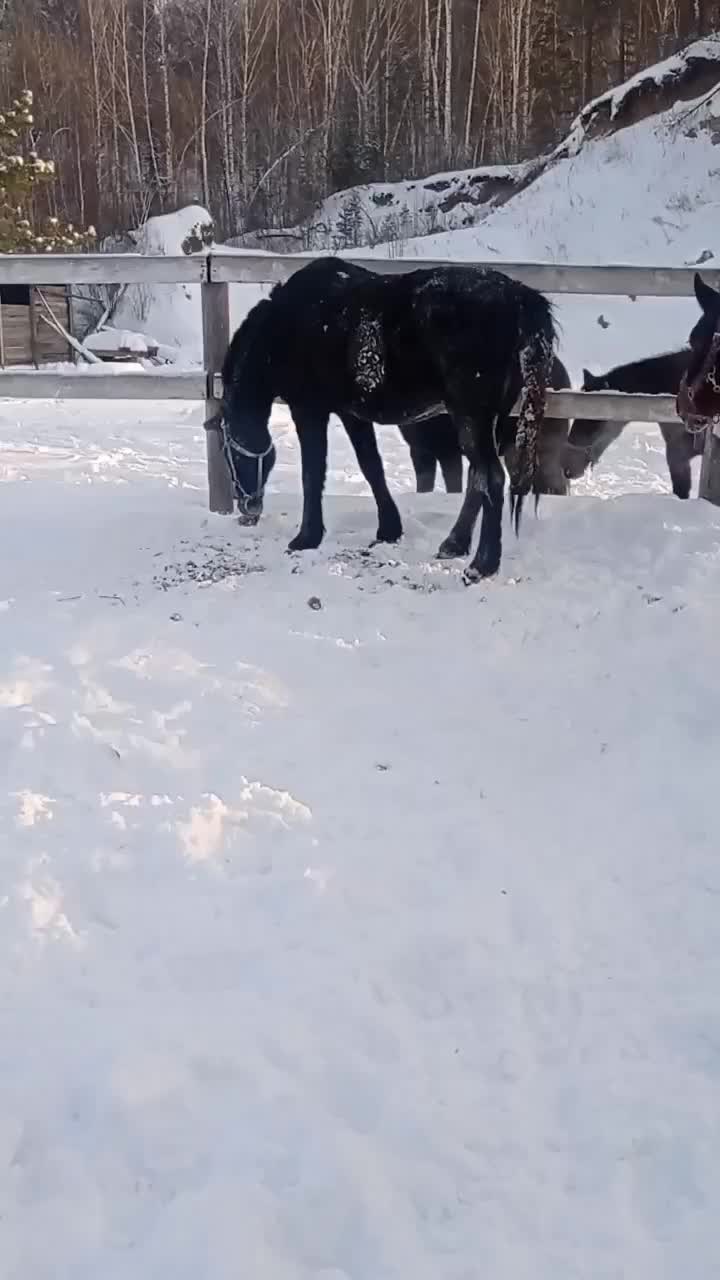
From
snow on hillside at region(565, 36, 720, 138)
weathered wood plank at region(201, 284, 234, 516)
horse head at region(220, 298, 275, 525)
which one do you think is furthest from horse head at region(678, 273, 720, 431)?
snow on hillside at region(565, 36, 720, 138)

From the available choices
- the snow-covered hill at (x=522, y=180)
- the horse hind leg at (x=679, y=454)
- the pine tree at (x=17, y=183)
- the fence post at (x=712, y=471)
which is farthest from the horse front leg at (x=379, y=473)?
→ the pine tree at (x=17, y=183)

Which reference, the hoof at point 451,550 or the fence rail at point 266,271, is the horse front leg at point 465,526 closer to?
the hoof at point 451,550

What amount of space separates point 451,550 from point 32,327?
14.4 metres

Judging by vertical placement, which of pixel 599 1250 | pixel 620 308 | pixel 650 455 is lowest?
pixel 599 1250

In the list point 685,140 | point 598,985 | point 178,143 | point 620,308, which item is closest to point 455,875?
point 598,985

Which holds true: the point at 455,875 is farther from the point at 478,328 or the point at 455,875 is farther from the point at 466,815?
the point at 478,328

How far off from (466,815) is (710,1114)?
111 centimetres

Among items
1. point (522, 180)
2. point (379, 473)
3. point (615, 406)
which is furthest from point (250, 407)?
point (522, 180)

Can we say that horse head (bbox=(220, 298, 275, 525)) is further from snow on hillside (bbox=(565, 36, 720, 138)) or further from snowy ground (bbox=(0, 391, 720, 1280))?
snow on hillside (bbox=(565, 36, 720, 138))

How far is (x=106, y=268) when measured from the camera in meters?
5.79

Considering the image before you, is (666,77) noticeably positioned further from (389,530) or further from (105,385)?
(389,530)

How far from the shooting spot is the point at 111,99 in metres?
26.7

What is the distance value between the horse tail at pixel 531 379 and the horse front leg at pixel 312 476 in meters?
1.08

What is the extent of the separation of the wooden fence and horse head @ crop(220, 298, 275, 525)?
0.20 meters
